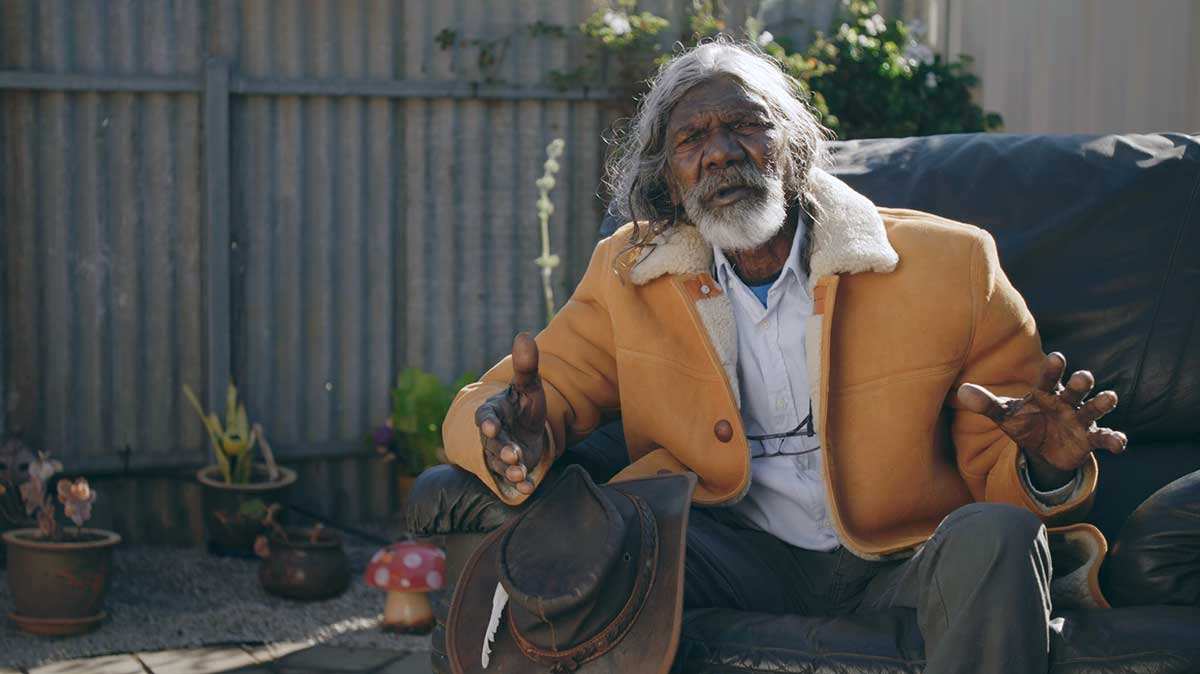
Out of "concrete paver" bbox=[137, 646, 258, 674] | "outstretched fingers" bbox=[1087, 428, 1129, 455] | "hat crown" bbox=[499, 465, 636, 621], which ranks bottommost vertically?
"concrete paver" bbox=[137, 646, 258, 674]

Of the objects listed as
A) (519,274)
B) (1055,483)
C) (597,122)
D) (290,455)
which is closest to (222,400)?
(290,455)

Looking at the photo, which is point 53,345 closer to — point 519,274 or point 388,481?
point 388,481

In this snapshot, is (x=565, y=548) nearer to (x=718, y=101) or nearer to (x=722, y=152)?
(x=722, y=152)

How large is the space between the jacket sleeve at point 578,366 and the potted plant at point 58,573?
188 centimetres

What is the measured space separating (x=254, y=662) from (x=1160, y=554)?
8.79ft

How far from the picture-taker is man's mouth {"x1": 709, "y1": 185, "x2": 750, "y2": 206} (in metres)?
3.09

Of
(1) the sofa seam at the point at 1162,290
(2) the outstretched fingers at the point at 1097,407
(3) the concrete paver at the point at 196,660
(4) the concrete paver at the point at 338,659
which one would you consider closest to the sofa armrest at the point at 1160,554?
(2) the outstretched fingers at the point at 1097,407

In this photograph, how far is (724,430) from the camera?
302 cm

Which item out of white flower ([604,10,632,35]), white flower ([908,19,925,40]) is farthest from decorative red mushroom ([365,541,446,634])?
white flower ([908,19,925,40])

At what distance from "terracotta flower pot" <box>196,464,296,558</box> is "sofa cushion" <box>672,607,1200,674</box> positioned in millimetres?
2873

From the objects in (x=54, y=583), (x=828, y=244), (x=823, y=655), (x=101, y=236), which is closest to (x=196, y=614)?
(x=54, y=583)

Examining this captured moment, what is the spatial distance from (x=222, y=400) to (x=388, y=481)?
0.78 meters

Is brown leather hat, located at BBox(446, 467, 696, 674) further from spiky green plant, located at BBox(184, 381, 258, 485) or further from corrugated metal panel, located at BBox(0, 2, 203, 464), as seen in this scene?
corrugated metal panel, located at BBox(0, 2, 203, 464)

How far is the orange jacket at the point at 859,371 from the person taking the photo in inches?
115
